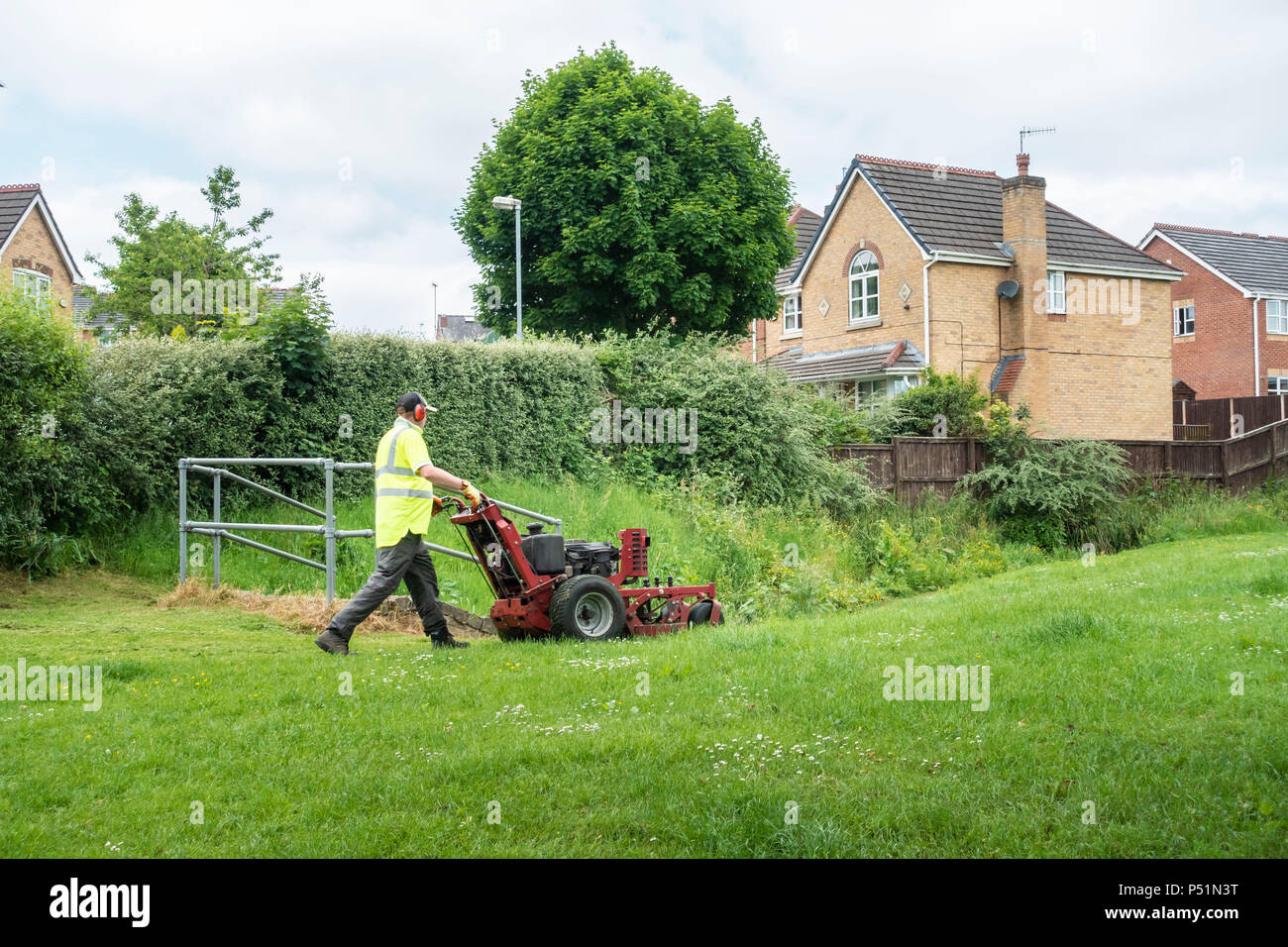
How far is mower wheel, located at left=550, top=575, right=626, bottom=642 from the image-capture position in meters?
9.68

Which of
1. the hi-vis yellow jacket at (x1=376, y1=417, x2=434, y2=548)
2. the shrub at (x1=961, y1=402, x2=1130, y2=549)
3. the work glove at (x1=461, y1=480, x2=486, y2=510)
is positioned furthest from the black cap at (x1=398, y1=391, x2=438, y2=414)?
the shrub at (x1=961, y1=402, x2=1130, y2=549)

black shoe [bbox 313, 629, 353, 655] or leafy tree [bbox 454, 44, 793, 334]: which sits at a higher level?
leafy tree [bbox 454, 44, 793, 334]

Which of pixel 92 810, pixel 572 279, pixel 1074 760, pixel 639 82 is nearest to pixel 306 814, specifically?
pixel 92 810

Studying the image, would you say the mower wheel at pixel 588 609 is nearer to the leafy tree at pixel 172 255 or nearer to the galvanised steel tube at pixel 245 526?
the galvanised steel tube at pixel 245 526

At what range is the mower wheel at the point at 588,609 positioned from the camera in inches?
381

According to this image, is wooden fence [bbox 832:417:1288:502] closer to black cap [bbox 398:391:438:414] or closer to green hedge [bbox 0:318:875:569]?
green hedge [bbox 0:318:875:569]

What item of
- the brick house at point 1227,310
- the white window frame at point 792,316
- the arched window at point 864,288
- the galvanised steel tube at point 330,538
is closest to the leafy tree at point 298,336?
the galvanised steel tube at point 330,538

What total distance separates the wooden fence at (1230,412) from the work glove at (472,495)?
3098 cm

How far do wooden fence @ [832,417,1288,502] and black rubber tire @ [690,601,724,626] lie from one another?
10.0 m

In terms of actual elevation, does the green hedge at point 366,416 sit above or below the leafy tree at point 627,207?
below
